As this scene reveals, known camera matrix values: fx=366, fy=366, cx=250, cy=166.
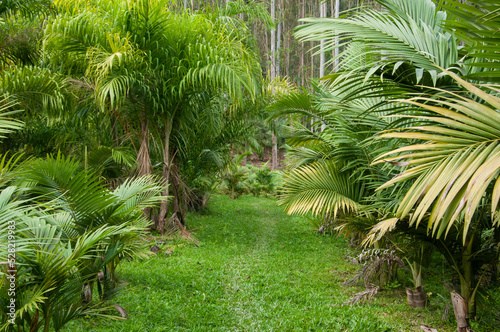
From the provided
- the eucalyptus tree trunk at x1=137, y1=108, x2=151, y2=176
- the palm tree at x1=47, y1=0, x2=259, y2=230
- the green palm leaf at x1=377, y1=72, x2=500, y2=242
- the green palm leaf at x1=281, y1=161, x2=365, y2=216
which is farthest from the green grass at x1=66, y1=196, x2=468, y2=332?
the green palm leaf at x1=377, y1=72, x2=500, y2=242

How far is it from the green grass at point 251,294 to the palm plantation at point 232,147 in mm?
59

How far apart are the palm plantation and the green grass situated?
0.06 metres

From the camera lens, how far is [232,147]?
9570 mm

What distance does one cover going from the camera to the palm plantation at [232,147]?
6.52 ft

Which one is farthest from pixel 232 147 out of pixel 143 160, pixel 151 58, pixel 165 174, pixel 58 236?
pixel 58 236

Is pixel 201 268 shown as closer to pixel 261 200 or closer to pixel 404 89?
pixel 404 89

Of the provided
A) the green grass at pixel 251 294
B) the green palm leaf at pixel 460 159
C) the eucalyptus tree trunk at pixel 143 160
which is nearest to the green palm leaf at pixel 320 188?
the green grass at pixel 251 294

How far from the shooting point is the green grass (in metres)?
3.72

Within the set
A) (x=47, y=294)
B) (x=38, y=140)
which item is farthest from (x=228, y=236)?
(x=47, y=294)

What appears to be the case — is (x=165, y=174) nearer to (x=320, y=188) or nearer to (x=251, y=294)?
(x=251, y=294)

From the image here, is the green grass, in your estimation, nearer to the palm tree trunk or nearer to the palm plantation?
the palm plantation

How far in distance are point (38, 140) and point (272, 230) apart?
→ 5517mm

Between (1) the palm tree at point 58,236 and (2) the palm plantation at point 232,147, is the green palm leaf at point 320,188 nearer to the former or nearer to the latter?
(2) the palm plantation at point 232,147

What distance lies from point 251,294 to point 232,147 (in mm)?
5389
